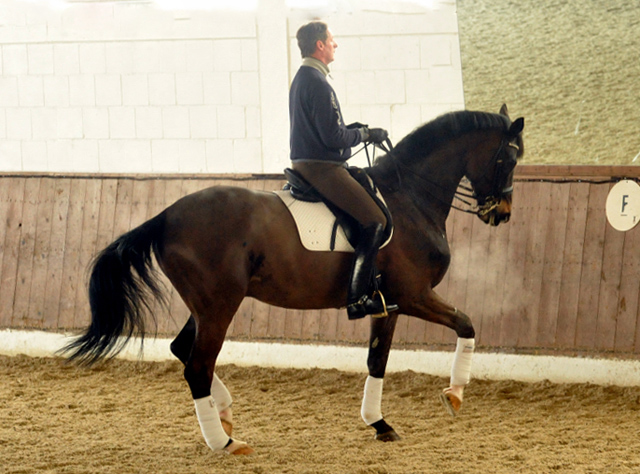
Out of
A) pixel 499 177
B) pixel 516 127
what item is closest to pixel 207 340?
pixel 499 177

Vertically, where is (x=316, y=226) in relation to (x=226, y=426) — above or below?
above

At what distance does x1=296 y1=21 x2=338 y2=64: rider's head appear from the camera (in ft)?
12.6

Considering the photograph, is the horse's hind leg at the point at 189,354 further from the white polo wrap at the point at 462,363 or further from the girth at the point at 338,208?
the white polo wrap at the point at 462,363

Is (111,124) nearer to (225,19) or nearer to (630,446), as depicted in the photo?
(225,19)

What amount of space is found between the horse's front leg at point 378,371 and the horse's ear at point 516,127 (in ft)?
4.12

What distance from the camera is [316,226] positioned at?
3.82 metres

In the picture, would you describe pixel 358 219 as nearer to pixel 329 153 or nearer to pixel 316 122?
pixel 329 153

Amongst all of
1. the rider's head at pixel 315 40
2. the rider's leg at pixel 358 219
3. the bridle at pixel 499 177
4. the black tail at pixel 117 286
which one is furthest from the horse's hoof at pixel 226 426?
the rider's head at pixel 315 40

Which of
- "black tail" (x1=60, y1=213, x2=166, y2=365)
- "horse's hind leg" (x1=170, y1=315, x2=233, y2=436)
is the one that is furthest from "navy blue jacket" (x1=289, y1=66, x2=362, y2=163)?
"horse's hind leg" (x1=170, y1=315, x2=233, y2=436)

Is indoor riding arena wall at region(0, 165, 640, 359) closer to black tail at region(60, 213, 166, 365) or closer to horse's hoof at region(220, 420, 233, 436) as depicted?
horse's hoof at region(220, 420, 233, 436)

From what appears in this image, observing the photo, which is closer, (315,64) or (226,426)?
(315,64)

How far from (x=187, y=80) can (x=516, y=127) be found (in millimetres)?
3649

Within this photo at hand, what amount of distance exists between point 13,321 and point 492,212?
467 cm

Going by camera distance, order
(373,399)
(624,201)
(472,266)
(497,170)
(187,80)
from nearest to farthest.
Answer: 1. (497,170)
2. (373,399)
3. (624,201)
4. (472,266)
5. (187,80)
